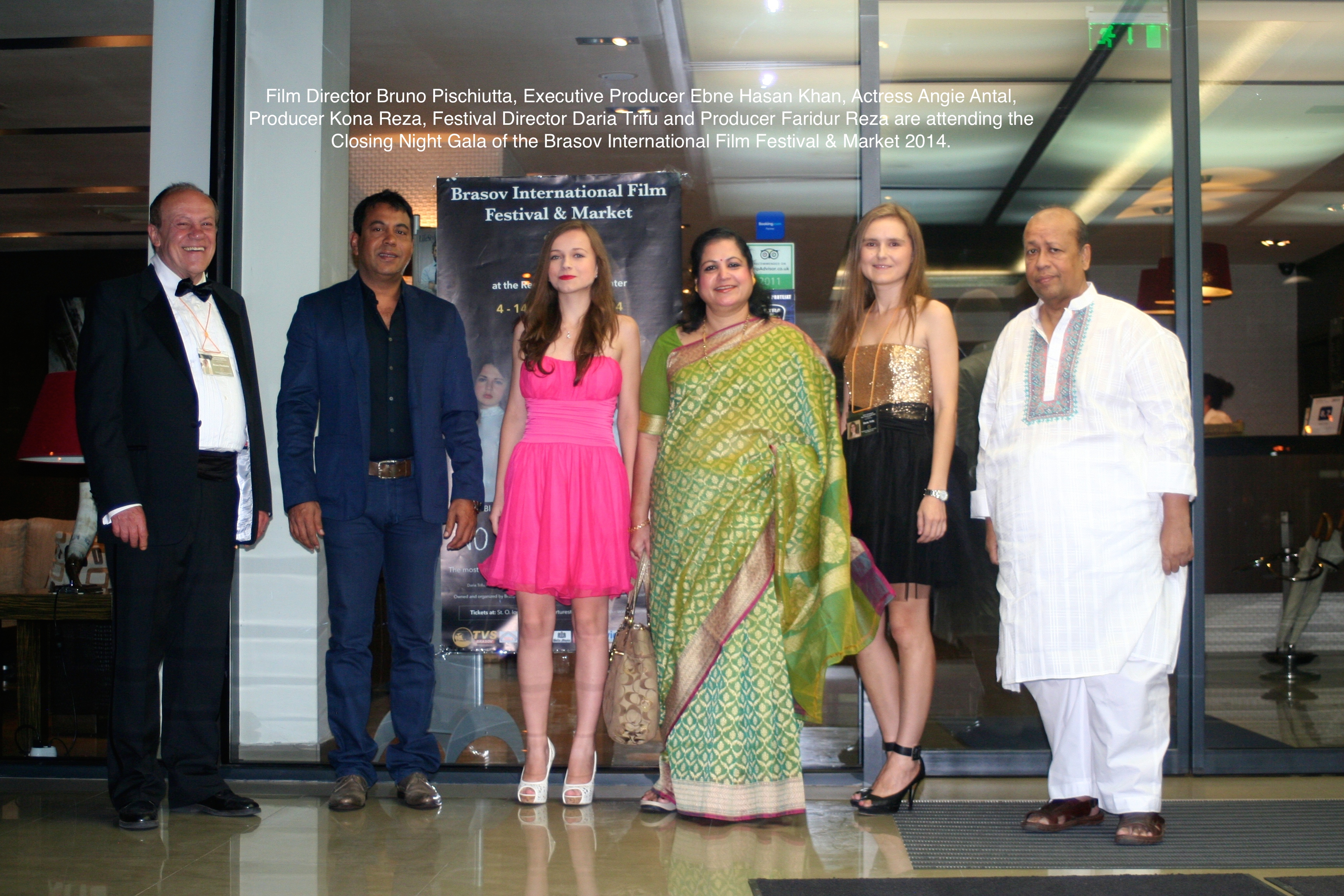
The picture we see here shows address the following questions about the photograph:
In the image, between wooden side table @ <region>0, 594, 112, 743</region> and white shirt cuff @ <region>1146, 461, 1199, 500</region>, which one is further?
wooden side table @ <region>0, 594, 112, 743</region>

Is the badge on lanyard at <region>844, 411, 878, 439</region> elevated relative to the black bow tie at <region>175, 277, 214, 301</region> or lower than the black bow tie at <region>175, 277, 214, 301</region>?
lower

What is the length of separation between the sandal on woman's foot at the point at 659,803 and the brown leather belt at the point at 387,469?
3.71ft

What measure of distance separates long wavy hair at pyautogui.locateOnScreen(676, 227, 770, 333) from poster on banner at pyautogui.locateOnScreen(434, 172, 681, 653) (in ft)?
1.42

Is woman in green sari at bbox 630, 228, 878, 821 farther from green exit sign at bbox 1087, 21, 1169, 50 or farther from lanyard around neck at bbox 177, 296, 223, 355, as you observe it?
green exit sign at bbox 1087, 21, 1169, 50

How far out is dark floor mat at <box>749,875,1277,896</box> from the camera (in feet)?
7.73

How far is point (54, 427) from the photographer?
4117 mm

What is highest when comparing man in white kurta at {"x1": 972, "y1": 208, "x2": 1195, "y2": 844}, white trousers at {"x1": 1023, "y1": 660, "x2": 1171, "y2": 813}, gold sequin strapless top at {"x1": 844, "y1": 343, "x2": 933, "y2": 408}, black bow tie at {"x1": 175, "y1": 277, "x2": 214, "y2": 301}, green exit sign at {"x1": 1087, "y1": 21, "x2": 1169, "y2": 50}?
green exit sign at {"x1": 1087, "y1": 21, "x2": 1169, "y2": 50}

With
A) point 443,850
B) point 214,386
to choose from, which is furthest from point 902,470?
point 214,386

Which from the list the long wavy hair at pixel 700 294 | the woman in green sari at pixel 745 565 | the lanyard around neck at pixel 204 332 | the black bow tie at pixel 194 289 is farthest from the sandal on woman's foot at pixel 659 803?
the black bow tie at pixel 194 289

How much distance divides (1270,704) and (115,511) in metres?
3.53

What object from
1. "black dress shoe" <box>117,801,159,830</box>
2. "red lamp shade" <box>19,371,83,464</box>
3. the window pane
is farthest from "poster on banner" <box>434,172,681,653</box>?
the window pane

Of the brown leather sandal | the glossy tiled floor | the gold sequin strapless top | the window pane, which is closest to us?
the glossy tiled floor

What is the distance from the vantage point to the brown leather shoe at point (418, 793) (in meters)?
3.08

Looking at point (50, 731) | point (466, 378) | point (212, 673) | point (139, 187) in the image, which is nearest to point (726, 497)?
point (466, 378)
